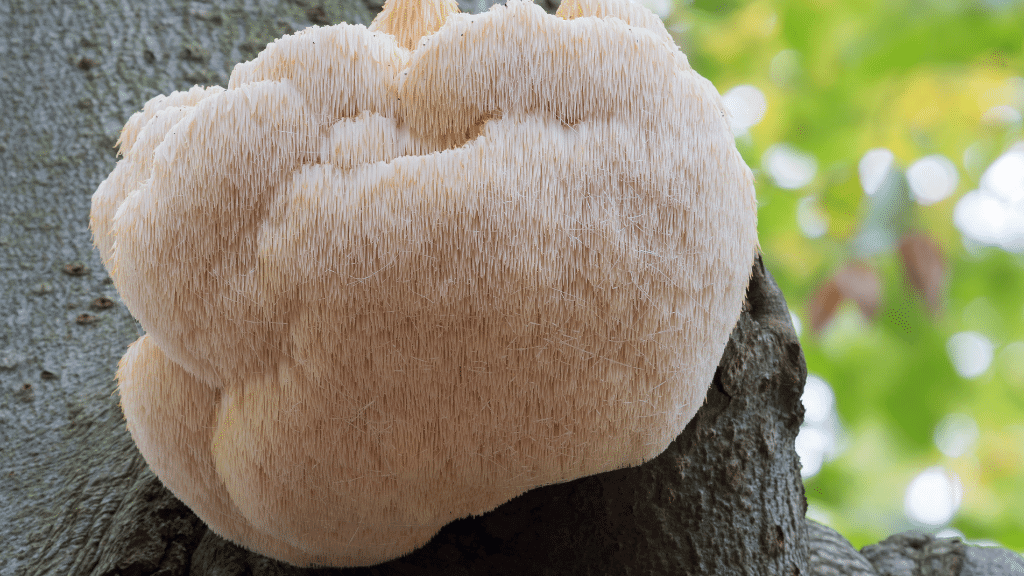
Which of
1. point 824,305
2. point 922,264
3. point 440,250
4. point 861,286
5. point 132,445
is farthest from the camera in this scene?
point 824,305

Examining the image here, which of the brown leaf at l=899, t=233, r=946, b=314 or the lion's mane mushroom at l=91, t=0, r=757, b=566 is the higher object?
the brown leaf at l=899, t=233, r=946, b=314

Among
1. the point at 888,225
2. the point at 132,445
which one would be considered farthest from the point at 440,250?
the point at 888,225

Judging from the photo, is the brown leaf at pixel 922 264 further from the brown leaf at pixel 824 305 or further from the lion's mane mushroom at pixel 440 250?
the lion's mane mushroom at pixel 440 250

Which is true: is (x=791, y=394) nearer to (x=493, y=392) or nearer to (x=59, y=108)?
(x=493, y=392)

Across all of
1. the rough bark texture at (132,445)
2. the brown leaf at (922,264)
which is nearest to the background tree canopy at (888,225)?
the brown leaf at (922,264)

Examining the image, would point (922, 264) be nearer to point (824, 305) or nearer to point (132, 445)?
point (824, 305)

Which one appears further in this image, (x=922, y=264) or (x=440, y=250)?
(x=922, y=264)

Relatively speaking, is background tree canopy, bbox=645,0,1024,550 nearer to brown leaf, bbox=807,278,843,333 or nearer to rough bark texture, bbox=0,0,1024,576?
brown leaf, bbox=807,278,843,333

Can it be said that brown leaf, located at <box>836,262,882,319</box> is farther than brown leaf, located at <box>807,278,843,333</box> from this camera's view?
No

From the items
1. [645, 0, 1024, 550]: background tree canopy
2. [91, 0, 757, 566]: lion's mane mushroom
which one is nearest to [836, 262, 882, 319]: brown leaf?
[645, 0, 1024, 550]: background tree canopy
